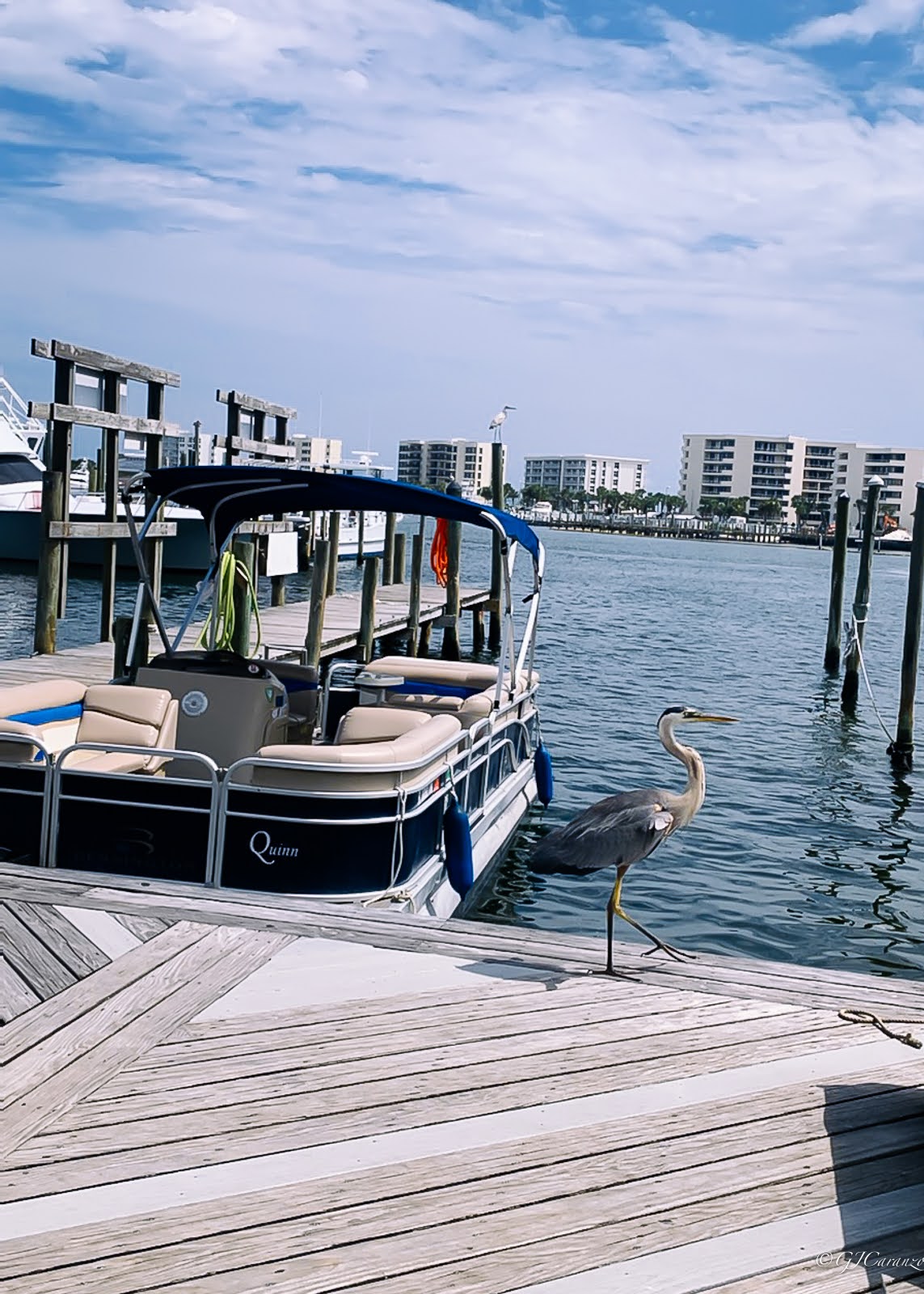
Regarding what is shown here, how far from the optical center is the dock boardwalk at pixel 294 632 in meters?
14.5

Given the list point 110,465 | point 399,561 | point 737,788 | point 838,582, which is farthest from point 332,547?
point 399,561

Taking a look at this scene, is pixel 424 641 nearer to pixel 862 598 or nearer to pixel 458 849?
pixel 862 598

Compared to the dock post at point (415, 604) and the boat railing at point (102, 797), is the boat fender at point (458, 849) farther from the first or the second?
the dock post at point (415, 604)

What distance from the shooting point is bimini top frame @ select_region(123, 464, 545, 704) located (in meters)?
9.60

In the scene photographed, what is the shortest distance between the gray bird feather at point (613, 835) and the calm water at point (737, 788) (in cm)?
401

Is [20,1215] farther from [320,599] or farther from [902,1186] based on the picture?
[320,599]

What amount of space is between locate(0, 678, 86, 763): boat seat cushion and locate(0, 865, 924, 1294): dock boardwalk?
238 cm

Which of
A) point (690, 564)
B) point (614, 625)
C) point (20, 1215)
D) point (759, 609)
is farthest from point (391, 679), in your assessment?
point (690, 564)

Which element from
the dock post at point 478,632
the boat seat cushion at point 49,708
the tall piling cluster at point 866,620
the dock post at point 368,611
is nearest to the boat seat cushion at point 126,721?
the boat seat cushion at point 49,708

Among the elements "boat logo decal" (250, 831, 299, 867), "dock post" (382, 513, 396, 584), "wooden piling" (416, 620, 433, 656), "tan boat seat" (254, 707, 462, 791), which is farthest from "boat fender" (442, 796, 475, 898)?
"dock post" (382, 513, 396, 584)

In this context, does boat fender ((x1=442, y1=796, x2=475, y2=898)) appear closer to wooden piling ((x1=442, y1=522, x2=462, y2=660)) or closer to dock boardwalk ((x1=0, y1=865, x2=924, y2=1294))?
dock boardwalk ((x1=0, y1=865, x2=924, y2=1294))

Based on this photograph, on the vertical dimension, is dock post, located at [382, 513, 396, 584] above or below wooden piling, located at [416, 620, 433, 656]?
above

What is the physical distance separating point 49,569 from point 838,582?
1572cm

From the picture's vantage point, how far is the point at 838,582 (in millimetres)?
25109
